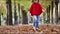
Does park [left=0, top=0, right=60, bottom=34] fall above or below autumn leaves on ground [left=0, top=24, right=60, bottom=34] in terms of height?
above

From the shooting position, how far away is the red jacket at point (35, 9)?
130 inches

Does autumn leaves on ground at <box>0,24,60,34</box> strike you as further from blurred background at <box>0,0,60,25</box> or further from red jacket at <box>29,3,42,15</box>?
red jacket at <box>29,3,42,15</box>

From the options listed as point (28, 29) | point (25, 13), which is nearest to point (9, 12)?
point (25, 13)

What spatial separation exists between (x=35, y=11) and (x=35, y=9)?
3cm

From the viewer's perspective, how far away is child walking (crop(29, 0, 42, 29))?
3.30 m

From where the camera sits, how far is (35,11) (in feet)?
10.9

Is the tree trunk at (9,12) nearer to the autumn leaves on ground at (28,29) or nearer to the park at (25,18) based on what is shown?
the park at (25,18)

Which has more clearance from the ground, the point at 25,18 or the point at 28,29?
the point at 25,18

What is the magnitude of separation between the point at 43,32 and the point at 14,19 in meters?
0.55

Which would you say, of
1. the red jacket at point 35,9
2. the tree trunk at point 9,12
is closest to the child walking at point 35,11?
the red jacket at point 35,9

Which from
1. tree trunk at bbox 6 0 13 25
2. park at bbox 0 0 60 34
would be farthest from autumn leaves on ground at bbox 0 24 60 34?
tree trunk at bbox 6 0 13 25

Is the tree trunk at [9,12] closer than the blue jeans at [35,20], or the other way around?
the blue jeans at [35,20]

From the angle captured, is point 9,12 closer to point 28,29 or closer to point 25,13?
point 25,13

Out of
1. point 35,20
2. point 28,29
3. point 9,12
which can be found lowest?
point 28,29
